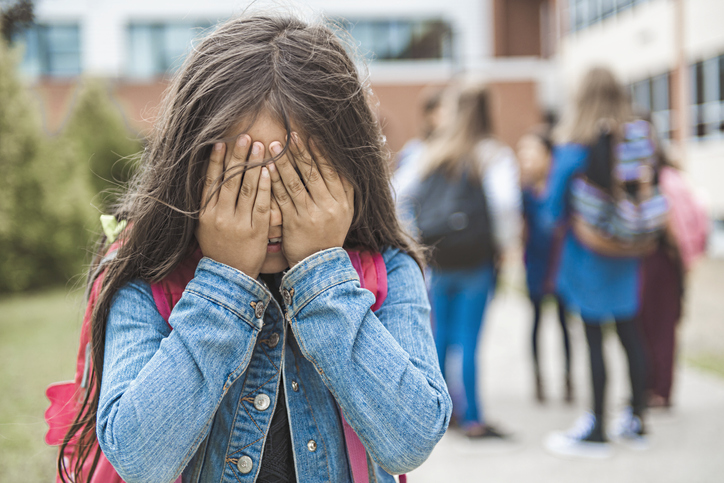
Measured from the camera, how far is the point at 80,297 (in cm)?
146

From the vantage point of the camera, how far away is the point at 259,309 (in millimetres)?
1190

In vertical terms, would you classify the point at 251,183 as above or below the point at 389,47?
below

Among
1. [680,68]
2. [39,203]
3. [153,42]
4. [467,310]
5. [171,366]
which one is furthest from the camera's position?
[153,42]

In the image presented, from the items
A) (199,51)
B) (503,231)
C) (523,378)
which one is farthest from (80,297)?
(523,378)

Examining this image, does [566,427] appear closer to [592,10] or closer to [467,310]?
[467,310]

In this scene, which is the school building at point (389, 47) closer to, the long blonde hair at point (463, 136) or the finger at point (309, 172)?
the long blonde hair at point (463, 136)

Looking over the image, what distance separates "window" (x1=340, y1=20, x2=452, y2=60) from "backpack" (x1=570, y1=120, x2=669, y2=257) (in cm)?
1819

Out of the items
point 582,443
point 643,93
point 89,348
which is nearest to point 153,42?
point 643,93

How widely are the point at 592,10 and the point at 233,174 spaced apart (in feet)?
64.0

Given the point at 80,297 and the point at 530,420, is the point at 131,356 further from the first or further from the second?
the point at 530,420

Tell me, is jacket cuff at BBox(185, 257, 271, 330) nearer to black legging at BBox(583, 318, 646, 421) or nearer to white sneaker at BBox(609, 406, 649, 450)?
black legging at BBox(583, 318, 646, 421)

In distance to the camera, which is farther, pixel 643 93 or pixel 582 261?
pixel 643 93

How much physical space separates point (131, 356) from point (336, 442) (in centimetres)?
44

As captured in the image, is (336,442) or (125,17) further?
(125,17)
